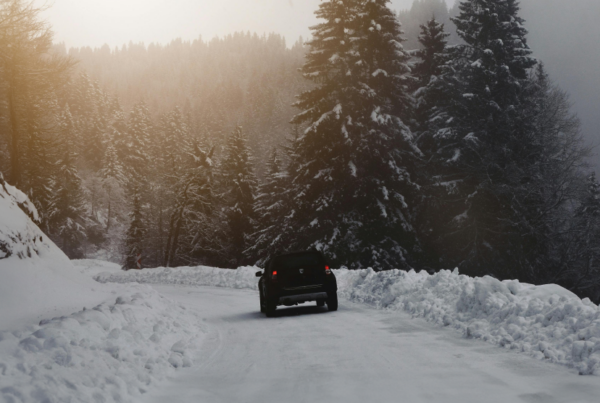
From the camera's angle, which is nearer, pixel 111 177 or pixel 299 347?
pixel 299 347

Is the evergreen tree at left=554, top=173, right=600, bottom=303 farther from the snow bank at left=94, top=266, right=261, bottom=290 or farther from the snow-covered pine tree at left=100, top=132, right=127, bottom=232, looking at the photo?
the snow-covered pine tree at left=100, top=132, right=127, bottom=232

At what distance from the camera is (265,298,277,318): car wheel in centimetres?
1398

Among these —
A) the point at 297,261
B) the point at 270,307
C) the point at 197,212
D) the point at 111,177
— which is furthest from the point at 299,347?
the point at 111,177

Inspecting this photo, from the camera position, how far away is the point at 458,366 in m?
6.95

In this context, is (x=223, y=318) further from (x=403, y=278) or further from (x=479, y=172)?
(x=479, y=172)

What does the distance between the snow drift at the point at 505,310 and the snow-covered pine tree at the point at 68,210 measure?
212ft

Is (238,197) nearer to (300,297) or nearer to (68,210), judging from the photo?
(68,210)

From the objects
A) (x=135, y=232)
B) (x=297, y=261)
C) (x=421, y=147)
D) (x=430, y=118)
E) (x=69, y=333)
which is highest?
(x=430, y=118)

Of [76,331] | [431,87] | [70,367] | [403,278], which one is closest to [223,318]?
[403,278]

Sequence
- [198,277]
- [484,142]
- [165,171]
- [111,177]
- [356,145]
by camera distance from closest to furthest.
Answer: [356,145]
[484,142]
[198,277]
[165,171]
[111,177]

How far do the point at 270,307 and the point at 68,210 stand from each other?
225ft

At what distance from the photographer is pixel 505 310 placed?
9.44 m

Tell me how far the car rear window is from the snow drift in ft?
6.88

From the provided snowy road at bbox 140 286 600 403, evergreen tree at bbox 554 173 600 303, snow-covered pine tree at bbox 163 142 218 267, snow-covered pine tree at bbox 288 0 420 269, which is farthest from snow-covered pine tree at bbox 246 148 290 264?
snowy road at bbox 140 286 600 403
